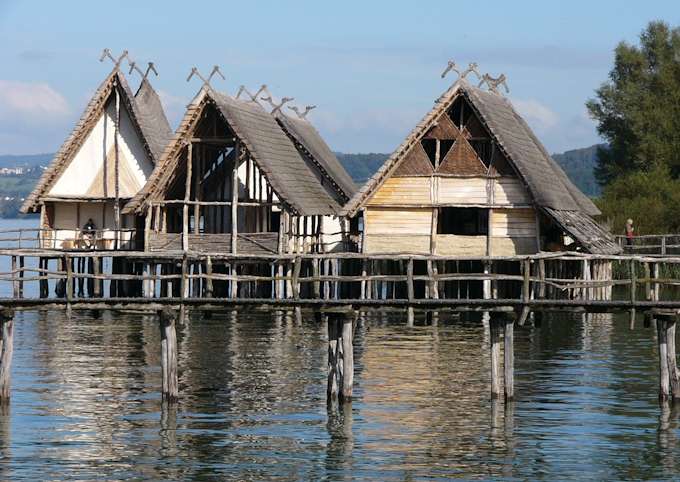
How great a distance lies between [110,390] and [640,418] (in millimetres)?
9703

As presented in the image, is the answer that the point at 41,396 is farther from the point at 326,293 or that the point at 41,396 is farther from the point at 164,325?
the point at 326,293

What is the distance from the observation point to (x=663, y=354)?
88.4ft

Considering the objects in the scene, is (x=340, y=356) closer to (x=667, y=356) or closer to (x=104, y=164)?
(x=667, y=356)

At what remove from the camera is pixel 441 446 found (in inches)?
983

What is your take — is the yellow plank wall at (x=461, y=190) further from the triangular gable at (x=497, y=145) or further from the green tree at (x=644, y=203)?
the green tree at (x=644, y=203)

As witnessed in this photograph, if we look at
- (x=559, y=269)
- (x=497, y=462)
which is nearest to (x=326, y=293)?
(x=559, y=269)

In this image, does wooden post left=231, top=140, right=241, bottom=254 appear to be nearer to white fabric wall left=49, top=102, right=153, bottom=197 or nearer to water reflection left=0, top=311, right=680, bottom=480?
water reflection left=0, top=311, right=680, bottom=480

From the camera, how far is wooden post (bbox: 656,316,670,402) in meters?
26.7

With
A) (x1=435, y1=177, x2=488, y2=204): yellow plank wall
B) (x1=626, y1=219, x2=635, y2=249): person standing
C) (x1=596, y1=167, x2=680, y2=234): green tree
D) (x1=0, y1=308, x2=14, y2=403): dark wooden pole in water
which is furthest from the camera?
(x1=596, y1=167, x2=680, y2=234): green tree

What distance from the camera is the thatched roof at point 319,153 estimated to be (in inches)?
2048

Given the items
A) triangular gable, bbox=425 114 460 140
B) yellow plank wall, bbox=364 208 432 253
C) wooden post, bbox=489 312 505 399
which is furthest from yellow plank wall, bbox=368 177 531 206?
wooden post, bbox=489 312 505 399

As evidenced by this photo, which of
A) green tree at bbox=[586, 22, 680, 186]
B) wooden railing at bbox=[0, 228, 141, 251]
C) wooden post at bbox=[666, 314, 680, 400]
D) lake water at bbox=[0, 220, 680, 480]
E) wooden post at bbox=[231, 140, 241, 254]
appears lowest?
lake water at bbox=[0, 220, 680, 480]

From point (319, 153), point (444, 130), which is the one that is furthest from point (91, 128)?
point (444, 130)

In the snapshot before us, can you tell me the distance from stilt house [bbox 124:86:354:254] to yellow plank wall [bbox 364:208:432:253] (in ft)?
5.57
